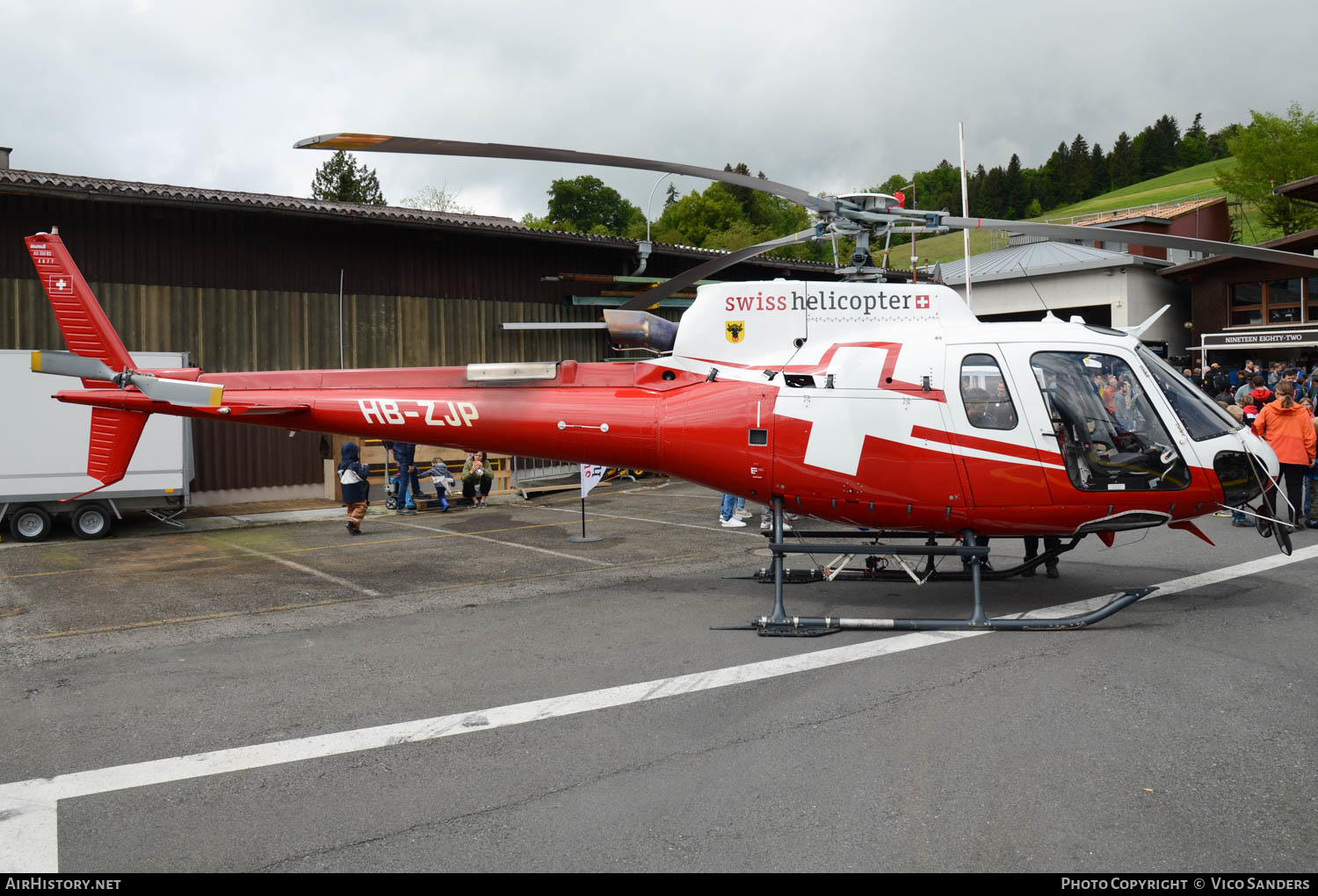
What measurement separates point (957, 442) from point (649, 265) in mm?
17178

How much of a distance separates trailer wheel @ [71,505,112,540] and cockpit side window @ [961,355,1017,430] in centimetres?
1361

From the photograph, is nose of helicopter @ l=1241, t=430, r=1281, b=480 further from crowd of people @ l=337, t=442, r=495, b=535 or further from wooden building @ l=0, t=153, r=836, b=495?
wooden building @ l=0, t=153, r=836, b=495

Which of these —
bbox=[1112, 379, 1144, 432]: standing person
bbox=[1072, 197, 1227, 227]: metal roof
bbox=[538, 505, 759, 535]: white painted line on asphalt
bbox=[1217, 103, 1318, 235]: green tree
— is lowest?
bbox=[538, 505, 759, 535]: white painted line on asphalt


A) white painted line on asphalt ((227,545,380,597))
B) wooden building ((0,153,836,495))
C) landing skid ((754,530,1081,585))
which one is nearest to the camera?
landing skid ((754,530,1081,585))

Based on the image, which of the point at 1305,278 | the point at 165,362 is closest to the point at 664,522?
the point at 165,362

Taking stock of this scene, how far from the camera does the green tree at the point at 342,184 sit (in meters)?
63.1

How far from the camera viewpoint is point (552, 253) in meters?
22.0

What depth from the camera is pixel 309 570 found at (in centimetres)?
1138

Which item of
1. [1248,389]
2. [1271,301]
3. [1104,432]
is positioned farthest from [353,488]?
[1271,301]

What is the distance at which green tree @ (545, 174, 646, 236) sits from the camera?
81688 mm

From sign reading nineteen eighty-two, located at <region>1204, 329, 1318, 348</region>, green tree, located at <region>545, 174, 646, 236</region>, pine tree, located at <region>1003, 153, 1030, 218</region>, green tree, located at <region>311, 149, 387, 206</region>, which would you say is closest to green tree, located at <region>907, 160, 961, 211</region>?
pine tree, located at <region>1003, 153, 1030, 218</region>

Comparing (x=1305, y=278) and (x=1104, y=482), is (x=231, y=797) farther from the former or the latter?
(x=1305, y=278)

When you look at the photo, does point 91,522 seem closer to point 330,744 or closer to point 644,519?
point 644,519

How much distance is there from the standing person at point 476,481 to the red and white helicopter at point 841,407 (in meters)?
8.59
